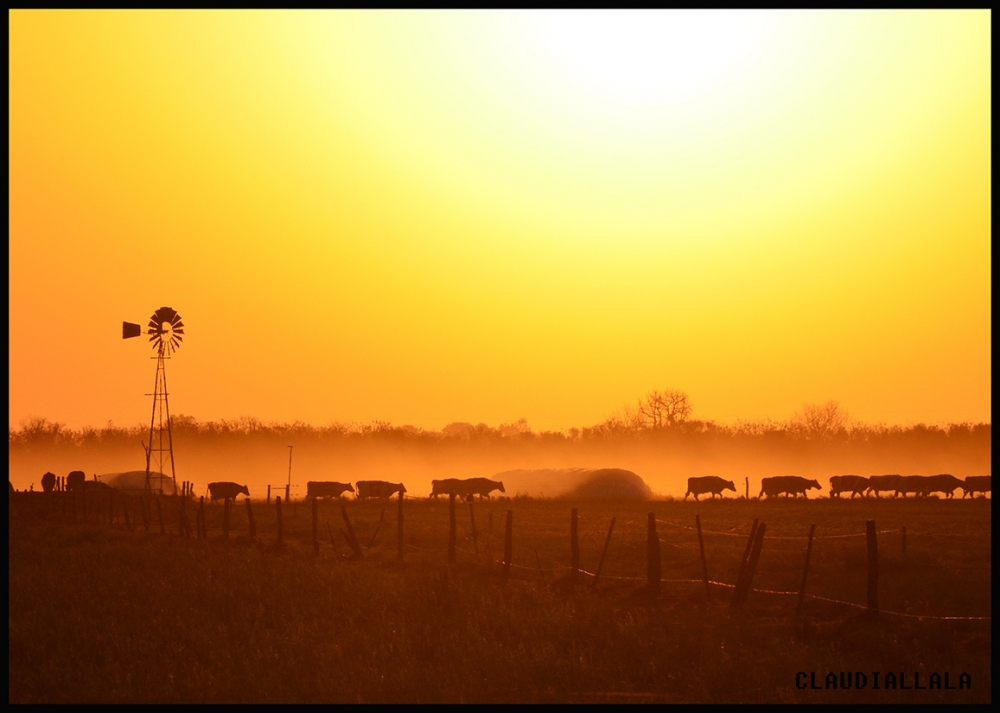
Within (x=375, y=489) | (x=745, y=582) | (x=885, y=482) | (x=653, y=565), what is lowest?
(x=375, y=489)

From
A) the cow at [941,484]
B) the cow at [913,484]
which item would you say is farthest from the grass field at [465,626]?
the cow at [941,484]

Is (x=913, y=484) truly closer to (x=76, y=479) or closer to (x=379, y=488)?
(x=379, y=488)

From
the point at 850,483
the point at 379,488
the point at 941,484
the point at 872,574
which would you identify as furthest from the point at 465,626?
the point at 941,484

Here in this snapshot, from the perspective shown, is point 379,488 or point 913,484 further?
point 379,488

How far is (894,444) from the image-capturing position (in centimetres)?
12425

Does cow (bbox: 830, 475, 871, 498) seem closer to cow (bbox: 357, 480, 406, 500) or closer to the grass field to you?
cow (bbox: 357, 480, 406, 500)

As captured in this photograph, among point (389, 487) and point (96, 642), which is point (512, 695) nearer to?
point (96, 642)

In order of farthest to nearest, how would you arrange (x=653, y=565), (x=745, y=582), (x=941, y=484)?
1. (x=941, y=484)
2. (x=653, y=565)
3. (x=745, y=582)

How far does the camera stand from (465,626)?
14.5 m

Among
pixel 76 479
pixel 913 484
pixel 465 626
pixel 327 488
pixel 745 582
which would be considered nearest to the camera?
pixel 465 626

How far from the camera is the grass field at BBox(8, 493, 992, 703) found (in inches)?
461

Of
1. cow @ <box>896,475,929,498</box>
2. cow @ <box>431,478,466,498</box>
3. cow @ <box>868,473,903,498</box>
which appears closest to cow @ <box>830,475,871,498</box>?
cow @ <box>868,473,903,498</box>
